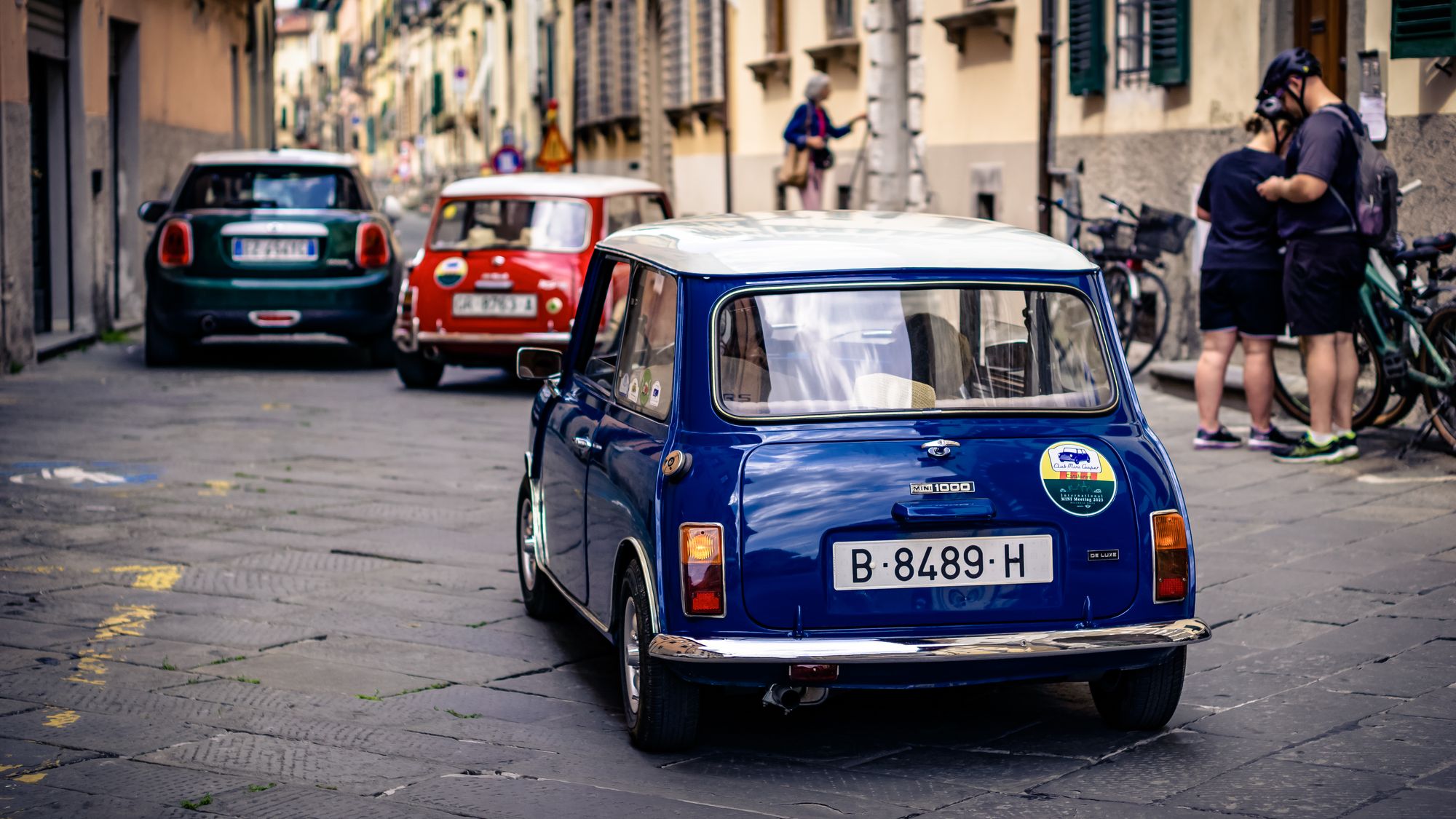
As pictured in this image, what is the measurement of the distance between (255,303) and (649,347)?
9.32 metres

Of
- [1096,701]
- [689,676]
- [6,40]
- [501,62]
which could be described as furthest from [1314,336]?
[501,62]

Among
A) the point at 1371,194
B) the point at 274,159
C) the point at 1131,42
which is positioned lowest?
the point at 1371,194

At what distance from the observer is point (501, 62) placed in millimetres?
51344

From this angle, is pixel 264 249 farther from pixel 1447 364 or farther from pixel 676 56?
pixel 676 56

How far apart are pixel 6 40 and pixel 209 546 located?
7.78m

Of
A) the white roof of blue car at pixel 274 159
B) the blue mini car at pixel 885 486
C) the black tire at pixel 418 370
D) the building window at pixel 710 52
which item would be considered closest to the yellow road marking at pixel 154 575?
the blue mini car at pixel 885 486

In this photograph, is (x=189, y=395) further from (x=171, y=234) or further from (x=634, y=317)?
(x=634, y=317)

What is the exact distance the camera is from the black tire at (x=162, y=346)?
14.4m

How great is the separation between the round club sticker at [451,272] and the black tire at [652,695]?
8.05m

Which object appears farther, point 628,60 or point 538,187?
point 628,60

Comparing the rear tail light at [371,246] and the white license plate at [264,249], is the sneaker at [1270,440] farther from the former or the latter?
the white license plate at [264,249]

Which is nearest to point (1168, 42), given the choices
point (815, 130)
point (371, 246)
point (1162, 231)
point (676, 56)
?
point (1162, 231)

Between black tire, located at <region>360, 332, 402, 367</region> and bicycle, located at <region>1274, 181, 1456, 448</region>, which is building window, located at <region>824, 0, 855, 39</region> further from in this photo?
bicycle, located at <region>1274, 181, 1456, 448</region>

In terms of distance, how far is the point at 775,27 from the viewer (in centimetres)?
2394
